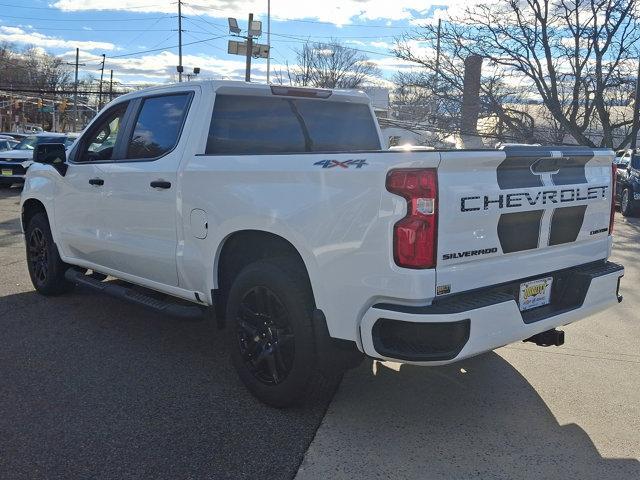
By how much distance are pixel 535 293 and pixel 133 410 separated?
8.10 feet

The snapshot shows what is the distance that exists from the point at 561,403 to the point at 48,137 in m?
18.4

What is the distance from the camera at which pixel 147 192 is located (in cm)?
441

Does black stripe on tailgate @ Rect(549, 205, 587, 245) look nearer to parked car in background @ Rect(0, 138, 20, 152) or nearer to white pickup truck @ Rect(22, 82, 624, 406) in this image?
white pickup truck @ Rect(22, 82, 624, 406)

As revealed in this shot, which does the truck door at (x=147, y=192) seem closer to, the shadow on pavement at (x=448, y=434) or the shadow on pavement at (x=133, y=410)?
the shadow on pavement at (x=133, y=410)

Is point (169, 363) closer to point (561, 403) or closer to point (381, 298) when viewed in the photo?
point (381, 298)

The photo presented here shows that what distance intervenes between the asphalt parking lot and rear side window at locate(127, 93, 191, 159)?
5.09ft

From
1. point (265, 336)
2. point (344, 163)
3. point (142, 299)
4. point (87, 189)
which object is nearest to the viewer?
point (344, 163)

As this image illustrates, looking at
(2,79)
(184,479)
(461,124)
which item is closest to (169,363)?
(184,479)

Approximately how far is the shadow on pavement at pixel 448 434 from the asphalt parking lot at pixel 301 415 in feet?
0.03

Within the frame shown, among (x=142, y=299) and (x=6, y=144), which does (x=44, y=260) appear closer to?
(x=142, y=299)

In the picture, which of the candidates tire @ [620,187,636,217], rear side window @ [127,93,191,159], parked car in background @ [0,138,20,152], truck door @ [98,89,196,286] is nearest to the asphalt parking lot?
truck door @ [98,89,196,286]

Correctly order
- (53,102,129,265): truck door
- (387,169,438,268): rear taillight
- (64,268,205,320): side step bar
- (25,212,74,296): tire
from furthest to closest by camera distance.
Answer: (25,212,74,296): tire → (53,102,129,265): truck door → (64,268,205,320): side step bar → (387,169,438,268): rear taillight

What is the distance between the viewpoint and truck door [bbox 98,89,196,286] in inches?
168

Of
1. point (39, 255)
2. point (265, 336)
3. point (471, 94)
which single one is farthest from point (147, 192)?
point (471, 94)
